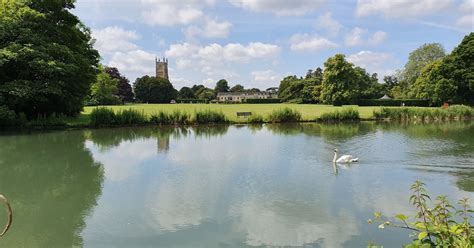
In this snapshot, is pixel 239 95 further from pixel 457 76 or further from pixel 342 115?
pixel 342 115

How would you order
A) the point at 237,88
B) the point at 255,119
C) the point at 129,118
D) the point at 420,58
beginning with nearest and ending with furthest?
the point at 129,118
the point at 255,119
the point at 420,58
the point at 237,88

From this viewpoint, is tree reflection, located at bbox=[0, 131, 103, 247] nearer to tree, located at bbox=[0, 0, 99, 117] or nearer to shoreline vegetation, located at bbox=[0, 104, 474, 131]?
tree, located at bbox=[0, 0, 99, 117]

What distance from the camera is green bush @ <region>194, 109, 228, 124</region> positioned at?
32.4 meters

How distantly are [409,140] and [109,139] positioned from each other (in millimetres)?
16347

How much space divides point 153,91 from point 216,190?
311 feet

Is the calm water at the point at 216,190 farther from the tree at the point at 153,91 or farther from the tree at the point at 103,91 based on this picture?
the tree at the point at 153,91

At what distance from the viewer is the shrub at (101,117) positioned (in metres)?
28.7

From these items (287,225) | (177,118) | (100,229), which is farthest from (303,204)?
(177,118)

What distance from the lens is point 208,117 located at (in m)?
32.7

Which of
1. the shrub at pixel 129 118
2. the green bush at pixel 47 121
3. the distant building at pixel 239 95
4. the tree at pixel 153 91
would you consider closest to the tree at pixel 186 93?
the distant building at pixel 239 95

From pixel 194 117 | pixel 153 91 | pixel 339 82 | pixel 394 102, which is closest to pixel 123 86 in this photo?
pixel 153 91

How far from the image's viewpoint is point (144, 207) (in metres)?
9.02

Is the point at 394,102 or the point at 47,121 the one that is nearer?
the point at 47,121

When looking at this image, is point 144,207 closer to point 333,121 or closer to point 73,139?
point 73,139
